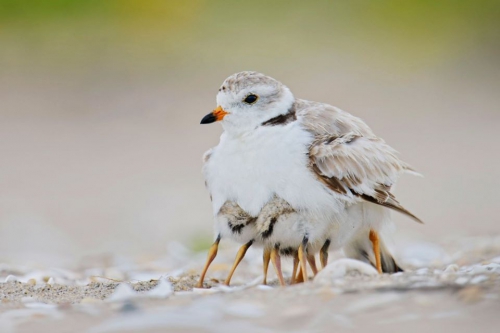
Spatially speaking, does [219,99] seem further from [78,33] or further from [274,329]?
[78,33]

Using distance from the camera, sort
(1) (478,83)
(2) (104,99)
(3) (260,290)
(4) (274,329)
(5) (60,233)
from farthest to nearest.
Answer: (1) (478,83)
(2) (104,99)
(5) (60,233)
(3) (260,290)
(4) (274,329)

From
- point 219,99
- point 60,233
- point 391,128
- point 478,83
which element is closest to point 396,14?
point 478,83

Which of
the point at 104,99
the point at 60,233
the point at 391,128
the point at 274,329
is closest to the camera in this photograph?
the point at 274,329

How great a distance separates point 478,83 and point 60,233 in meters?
7.92

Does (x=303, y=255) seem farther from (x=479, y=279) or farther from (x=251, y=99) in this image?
(x=479, y=279)

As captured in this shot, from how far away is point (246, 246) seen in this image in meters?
5.05

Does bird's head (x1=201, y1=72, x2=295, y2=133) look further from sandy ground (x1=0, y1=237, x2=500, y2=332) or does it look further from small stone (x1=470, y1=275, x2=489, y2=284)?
small stone (x1=470, y1=275, x2=489, y2=284)

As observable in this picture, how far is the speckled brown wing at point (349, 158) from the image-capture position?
16.0ft

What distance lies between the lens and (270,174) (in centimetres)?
484

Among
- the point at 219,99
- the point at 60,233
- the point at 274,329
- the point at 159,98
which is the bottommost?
the point at 274,329

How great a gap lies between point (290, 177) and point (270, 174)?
0.10 m

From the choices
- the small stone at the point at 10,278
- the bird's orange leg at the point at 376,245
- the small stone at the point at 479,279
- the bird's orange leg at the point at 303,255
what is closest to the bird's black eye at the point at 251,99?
the bird's orange leg at the point at 303,255

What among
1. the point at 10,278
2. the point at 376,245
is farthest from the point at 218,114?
the point at 10,278

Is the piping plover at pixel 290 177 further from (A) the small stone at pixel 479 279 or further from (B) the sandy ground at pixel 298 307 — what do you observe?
(A) the small stone at pixel 479 279
